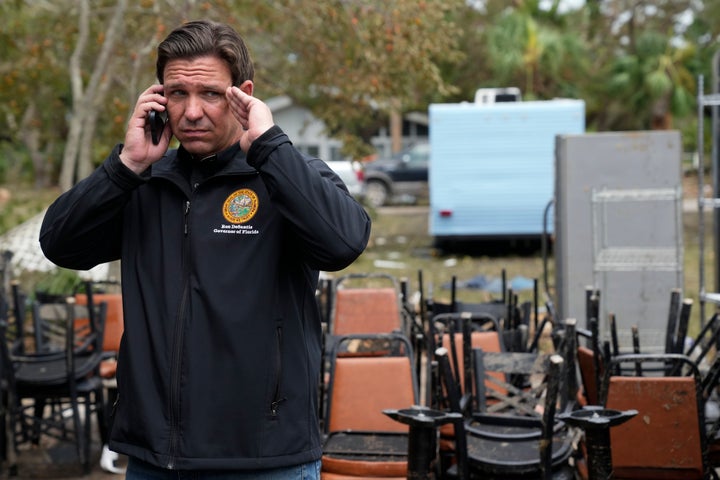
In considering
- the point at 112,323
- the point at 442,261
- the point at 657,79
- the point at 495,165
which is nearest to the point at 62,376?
the point at 112,323

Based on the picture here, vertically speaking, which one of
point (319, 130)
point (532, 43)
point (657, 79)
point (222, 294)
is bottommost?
point (222, 294)

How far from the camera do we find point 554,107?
15.7 meters

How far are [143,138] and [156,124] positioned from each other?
44 mm

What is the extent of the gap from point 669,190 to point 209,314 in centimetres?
639

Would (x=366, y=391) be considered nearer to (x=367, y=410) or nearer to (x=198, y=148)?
(x=367, y=410)

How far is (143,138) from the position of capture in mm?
2260

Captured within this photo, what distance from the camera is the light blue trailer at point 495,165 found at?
15.8m

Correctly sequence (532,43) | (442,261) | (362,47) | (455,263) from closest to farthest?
(362,47) → (455,263) → (442,261) → (532,43)

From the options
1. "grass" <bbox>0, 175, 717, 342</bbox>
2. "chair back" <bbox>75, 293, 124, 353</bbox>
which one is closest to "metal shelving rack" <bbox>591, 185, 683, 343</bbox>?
"grass" <bbox>0, 175, 717, 342</bbox>

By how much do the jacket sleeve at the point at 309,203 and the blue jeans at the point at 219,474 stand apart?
453 mm

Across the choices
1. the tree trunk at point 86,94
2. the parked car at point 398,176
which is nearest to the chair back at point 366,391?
the tree trunk at point 86,94

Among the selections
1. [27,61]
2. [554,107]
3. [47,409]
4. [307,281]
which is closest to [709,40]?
[554,107]

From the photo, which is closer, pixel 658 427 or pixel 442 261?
pixel 658 427

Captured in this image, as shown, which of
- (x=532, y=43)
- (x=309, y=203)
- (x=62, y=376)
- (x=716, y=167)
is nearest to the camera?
(x=309, y=203)
